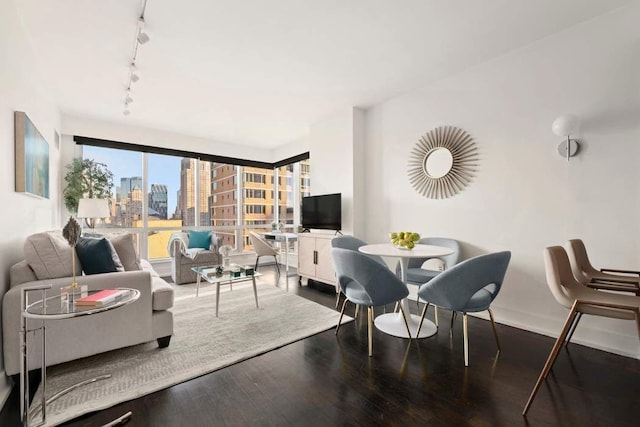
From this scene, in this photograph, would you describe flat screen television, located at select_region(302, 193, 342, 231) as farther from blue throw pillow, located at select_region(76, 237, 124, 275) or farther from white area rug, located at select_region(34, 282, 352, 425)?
blue throw pillow, located at select_region(76, 237, 124, 275)

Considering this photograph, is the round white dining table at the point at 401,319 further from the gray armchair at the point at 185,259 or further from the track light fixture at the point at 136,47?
the gray armchair at the point at 185,259

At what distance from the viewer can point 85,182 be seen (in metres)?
4.32

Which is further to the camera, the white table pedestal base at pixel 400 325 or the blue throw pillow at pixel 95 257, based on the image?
the white table pedestal base at pixel 400 325

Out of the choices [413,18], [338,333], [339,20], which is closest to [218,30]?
[339,20]

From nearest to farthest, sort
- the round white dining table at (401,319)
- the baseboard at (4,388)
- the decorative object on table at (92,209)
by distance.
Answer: the baseboard at (4,388) → the round white dining table at (401,319) → the decorative object on table at (92,209)

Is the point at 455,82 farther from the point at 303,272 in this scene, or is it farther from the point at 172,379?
the point at 172,379

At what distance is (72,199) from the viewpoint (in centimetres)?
420

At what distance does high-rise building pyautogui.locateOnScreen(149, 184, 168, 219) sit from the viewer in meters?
5.30

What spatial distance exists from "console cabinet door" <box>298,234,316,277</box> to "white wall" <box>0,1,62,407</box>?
314cm

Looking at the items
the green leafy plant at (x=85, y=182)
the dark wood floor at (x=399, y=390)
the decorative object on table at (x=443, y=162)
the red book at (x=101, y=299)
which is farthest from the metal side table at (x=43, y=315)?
the green leafy plant at (x=85, y=182)

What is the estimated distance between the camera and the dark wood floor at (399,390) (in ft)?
5.10

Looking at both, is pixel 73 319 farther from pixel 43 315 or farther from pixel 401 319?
pixel 401 319

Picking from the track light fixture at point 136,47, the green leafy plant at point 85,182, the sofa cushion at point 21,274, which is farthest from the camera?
the green leafy plant at point 85,182

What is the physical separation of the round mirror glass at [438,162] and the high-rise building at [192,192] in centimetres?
436
